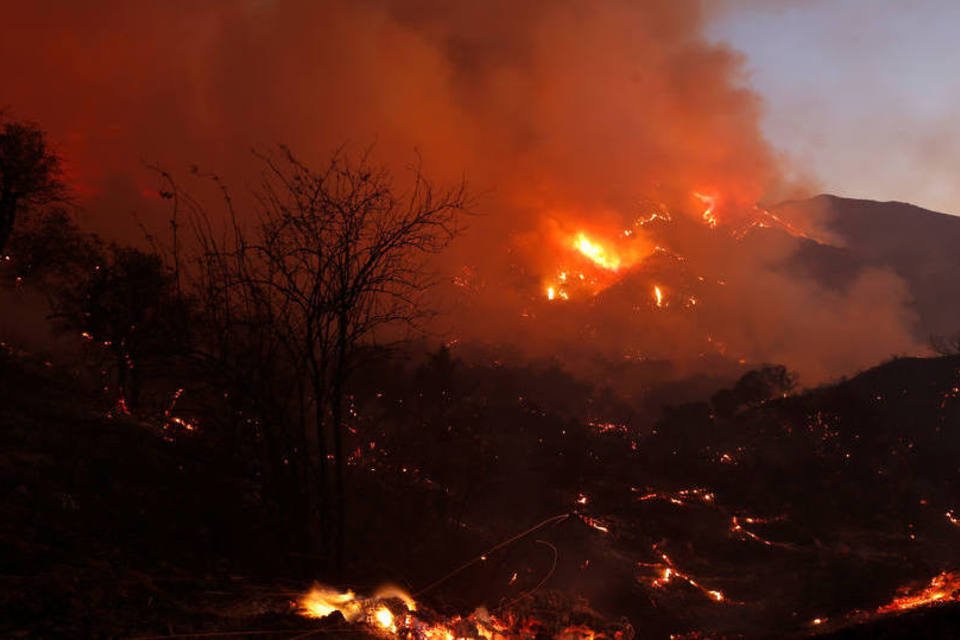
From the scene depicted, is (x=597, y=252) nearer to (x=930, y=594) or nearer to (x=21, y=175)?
(x=21, y=175)

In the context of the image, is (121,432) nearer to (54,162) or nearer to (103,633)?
(103,633)

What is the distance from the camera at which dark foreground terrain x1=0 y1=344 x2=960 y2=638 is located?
5668 millimetres

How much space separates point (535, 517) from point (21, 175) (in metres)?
21.8

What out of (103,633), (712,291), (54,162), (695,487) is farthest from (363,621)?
(712,291)

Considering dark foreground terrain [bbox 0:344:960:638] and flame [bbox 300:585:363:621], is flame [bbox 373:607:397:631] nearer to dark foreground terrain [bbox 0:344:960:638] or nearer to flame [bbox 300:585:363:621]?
flame [bbox 300:585:363:621]

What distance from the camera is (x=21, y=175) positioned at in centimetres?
1962

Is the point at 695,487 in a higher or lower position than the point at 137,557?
lower

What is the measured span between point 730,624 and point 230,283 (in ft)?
47.4

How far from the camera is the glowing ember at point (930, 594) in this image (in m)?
8.37

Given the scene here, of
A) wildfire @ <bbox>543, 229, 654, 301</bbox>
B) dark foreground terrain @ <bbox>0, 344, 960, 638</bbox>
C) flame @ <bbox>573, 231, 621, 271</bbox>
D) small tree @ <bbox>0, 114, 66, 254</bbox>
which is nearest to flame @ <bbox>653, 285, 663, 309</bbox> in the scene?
wildfire @ <bbox>543, 229, 654, 301</bbox>

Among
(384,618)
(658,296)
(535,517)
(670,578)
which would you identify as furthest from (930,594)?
(658,296)

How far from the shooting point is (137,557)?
6207 mm

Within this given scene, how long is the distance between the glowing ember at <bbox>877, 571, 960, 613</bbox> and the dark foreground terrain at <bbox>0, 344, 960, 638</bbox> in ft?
0.50

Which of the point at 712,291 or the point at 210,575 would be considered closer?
the point at 210,575
